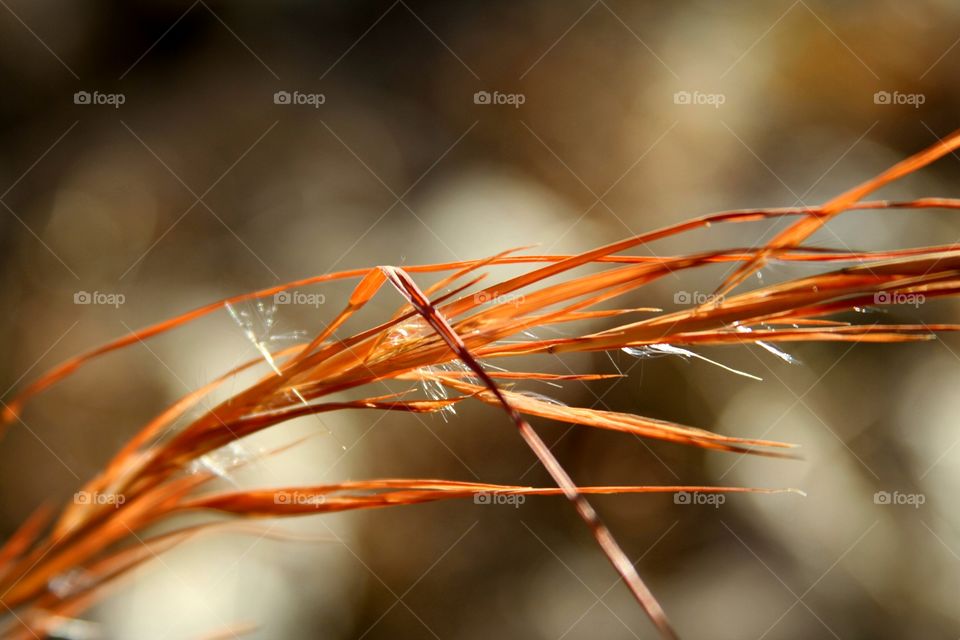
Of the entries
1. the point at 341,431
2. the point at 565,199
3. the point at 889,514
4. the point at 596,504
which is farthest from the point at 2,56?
the point at 889,514

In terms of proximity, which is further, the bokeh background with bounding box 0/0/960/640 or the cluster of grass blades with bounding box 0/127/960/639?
the bokeh background with bounding box 0/0/960/640

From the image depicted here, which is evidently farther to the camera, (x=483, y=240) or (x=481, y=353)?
(x=483, y=240)

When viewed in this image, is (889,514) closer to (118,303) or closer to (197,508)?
(197,508)

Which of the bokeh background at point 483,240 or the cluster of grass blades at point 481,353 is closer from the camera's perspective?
the cluster of grass blades at point 481,353

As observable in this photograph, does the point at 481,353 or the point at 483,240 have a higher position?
the point at 483,240
